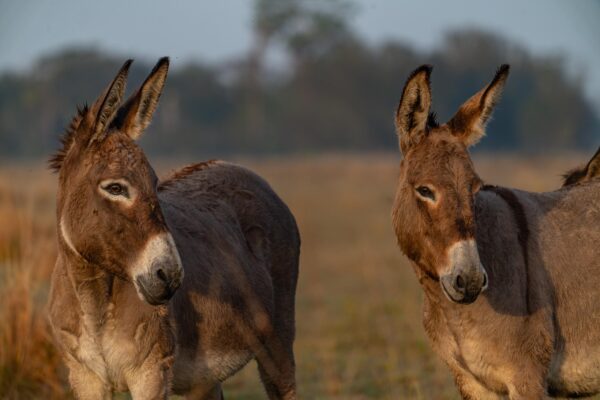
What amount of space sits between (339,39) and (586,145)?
16969mm

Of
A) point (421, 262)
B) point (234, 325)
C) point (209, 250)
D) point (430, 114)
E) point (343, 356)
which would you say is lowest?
point (343, 356)

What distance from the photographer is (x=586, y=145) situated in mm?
55594

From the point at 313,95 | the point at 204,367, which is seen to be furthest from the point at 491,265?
the point at 313,95

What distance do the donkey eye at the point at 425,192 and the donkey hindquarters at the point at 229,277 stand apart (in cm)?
142

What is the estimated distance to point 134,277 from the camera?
15.2 ft

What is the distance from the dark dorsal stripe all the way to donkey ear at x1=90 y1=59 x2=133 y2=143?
7.17 feet

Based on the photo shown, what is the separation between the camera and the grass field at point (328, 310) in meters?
7.86

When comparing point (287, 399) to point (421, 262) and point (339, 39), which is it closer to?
point (421, 262)

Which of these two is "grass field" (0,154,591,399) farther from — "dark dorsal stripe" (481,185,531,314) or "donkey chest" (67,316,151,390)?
"donkey chest" (67,316,151,390)

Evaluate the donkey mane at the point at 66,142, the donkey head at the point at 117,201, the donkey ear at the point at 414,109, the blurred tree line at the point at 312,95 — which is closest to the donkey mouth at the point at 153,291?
the donkey head at the point at 117,201

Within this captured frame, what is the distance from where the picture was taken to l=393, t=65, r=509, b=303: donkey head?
4781 mm

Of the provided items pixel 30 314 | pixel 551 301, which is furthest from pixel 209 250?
pixel 30 314

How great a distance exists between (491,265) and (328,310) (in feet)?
30.0

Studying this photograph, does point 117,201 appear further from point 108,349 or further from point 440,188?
point 440,188
